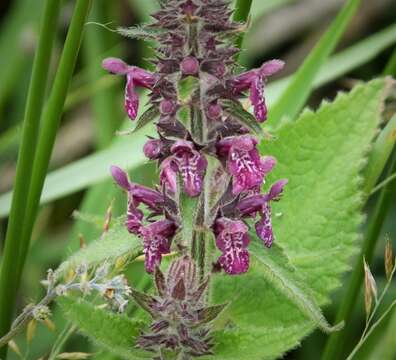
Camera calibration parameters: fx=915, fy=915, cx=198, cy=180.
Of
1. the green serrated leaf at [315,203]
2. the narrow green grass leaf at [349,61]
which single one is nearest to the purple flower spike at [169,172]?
the green serrated leaf at [315,203]

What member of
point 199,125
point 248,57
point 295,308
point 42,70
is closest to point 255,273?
point 295,308

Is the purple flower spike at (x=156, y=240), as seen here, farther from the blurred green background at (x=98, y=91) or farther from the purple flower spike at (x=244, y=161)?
the blurred green background at (x=98, y=91)

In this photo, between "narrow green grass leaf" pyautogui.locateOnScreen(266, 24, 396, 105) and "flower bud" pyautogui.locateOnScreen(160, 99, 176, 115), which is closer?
"flower bud" pyautogui.locateOnScreen(160, 99, 176, 115)

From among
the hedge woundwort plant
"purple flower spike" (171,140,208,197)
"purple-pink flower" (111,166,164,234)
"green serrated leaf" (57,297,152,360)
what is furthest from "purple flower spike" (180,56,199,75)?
"green serrated leaf" (57,297,152,360)

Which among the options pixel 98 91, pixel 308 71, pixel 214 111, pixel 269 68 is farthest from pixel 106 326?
pixel 98 91

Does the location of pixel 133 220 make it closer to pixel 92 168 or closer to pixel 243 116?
pixel 243 116

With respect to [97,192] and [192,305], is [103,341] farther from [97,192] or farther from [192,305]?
[97,192]

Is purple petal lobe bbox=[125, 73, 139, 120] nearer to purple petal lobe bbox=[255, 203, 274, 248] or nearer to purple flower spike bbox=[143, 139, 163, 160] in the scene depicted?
purple flower spike bbox=[143, 139, 163, 160]

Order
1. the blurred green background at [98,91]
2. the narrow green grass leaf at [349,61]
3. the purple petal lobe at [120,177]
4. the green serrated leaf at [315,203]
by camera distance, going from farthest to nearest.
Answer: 1. the narrow green grass leaf at [349,61]
2. the blurred green background at [98,91]
3. the green serrated leaf at [315,203]
4. the purple petal lobe at [120,177]
